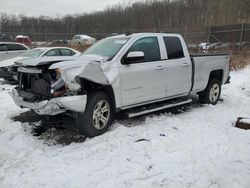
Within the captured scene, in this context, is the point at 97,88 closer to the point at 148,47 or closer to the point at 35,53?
the point at 148,47

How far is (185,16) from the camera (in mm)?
43000

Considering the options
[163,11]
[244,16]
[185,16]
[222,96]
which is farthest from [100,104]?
[163,11]

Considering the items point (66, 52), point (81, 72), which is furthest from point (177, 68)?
point (66, 52)

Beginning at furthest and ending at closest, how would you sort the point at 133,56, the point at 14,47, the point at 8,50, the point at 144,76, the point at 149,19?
the point at 149,19 → the point at 14,47 → the point at 8,50 → the point at 144,76 → the point at 133,56

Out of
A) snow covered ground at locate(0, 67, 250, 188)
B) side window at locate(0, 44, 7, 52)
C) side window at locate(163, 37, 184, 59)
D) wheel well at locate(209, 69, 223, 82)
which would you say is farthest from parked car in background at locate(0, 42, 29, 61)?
wheel well at locate(209, 69, 223, 82)

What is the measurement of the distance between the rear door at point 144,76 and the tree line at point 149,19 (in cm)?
2078

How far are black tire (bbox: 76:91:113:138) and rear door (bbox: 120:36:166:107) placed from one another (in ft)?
1.50

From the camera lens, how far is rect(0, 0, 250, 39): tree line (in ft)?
107

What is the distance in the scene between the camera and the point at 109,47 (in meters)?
6.28

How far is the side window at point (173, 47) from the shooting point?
691 centimetres

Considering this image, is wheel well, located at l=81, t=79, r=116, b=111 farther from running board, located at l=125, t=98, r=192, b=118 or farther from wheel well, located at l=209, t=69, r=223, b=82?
wheel well, located at l=209, t=69, r=223, b=82

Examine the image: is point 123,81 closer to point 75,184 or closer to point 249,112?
point 75,184

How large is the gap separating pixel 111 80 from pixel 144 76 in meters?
0.94

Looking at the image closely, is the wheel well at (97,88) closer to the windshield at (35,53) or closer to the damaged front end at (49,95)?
the damaged front end at (49,95)
